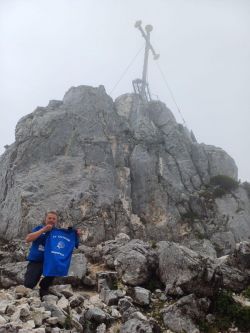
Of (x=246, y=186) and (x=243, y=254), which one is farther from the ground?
(x=246, y=186)

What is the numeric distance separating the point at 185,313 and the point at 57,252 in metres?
4.82

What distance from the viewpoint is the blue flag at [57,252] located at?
10.3 meters

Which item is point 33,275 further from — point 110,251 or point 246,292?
point 246,292

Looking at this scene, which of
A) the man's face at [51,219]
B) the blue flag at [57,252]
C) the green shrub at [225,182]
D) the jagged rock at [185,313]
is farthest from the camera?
the green shrub at [225,182]

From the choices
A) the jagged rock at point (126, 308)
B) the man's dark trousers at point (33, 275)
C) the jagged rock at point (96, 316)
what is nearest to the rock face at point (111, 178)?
the jagged rock at point (126, 308)

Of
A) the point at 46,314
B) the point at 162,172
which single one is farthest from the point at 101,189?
the point at 46,314

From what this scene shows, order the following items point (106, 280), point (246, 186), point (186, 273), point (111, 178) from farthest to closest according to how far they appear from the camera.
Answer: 1. point (246, 186)
2. point (111, 178)
3. point (106, 280)
4. point (186, 273)

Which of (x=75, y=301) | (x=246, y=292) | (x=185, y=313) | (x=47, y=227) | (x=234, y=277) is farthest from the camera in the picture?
(x=234, y=277)

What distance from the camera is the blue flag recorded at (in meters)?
10.3

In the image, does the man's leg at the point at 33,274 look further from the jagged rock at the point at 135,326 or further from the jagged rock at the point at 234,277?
the jagged rock at the point at 234,277

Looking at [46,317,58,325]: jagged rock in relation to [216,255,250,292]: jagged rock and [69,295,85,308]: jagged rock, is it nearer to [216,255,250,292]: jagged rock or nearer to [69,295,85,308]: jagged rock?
[69,295,85,308]: jagged rock

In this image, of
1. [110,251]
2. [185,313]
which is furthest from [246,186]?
[185,313]

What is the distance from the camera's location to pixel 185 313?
12.3 m

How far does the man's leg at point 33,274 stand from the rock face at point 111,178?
13.5 metres
